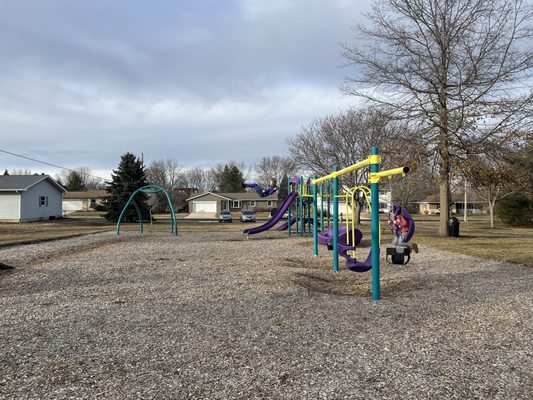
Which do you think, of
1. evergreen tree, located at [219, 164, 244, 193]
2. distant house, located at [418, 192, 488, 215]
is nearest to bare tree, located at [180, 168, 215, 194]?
evergreen tree, located at [219, 164, 244, 193]

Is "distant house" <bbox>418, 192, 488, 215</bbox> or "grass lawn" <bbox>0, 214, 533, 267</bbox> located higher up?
"distant house" <bbox>418, 192, 488, 215</bbox>

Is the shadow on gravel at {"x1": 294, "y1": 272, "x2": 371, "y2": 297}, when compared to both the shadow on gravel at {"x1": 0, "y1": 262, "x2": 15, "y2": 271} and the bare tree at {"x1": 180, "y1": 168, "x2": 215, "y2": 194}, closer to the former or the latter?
the shadow on gravel at {"x1": 0, "y1": 262, "x2": 15, "y2": 271}

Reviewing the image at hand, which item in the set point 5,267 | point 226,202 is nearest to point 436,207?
point 226,202

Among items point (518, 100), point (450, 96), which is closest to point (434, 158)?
point (450, 96)

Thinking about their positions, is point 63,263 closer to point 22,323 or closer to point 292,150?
point 22,323

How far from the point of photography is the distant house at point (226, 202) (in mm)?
65000

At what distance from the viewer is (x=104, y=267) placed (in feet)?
32.0

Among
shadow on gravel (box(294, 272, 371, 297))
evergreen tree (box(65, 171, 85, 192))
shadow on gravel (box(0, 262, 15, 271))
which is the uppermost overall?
evergreen tree (box(65, 171, 85, 192))

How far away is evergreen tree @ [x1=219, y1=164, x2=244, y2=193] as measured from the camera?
8375 cm

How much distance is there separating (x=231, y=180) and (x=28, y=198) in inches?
2021

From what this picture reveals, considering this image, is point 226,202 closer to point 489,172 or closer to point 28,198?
point 28,198

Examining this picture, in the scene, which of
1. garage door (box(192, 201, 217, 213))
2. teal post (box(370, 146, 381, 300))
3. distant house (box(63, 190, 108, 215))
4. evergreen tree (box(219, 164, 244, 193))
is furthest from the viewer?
evergreen tree (box(219, 164, 244, 193))

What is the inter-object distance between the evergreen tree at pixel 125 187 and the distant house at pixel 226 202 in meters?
23.5

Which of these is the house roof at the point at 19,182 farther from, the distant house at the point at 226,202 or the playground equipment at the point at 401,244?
the playground equipment at the point at 401,244
